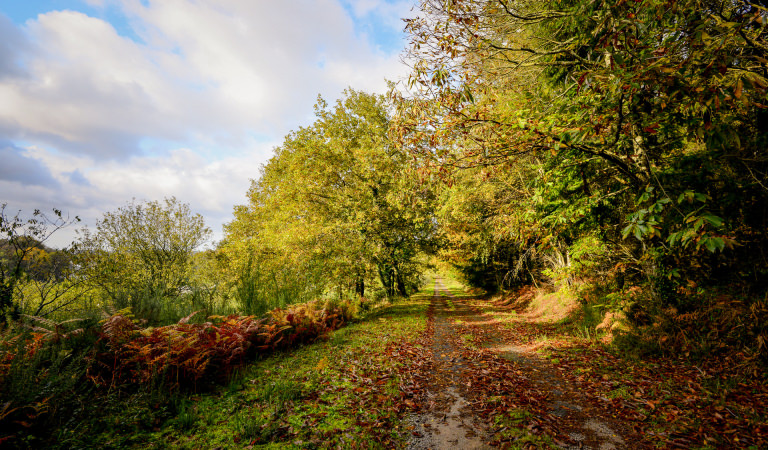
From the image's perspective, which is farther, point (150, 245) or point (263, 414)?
point (150, 245)

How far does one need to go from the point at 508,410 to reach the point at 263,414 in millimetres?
3287

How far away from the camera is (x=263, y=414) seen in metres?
3.80

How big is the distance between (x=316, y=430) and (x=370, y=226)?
37.8 ft

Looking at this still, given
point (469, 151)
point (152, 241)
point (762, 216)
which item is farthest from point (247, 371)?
point (152, 241)

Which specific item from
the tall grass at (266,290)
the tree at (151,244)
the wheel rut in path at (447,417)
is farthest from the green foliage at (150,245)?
the wheel rut in path at (447,417)

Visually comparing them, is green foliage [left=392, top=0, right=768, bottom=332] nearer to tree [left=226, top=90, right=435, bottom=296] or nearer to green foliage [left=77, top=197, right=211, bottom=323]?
tree [left=226, top=90, right=435, bottom=296]

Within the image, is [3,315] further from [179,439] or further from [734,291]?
[734,291]

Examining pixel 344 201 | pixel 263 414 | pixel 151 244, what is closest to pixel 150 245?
pixel 151 244

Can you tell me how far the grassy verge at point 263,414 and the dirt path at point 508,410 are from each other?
520mm

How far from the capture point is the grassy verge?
321cm

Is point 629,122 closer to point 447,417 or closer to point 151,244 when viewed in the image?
point 447,417

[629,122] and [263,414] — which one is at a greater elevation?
[629,122]

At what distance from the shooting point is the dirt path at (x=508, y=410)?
10.6 feet

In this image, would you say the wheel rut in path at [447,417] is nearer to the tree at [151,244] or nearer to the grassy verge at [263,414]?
the grassy verge at [263,414]
